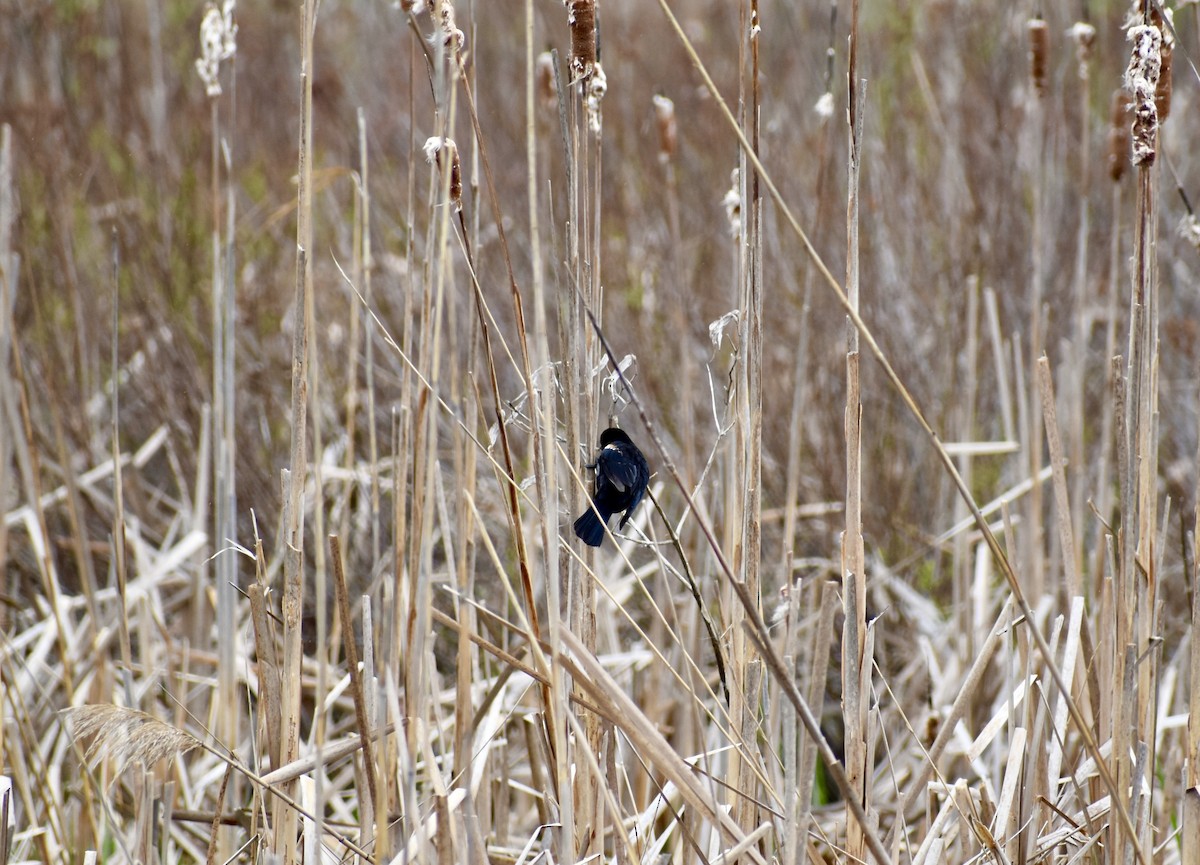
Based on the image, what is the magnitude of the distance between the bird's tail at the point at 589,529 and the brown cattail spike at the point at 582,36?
437 mm

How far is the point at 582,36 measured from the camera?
3.27 ft

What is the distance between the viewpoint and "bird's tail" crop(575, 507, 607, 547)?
3.80ft

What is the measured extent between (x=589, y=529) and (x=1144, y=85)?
666 mm

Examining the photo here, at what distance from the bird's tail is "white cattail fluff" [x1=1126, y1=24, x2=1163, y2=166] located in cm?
62

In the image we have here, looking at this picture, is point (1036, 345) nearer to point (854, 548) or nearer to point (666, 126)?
point (666, 126)

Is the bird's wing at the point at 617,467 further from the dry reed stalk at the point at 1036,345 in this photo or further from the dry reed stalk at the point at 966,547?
the dry reed stalk at the point at 966,547

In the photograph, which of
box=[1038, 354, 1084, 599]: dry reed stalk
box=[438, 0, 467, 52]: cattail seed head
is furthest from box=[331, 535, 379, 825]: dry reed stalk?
box=[1038, 354, 1084, 599]: dry reed stalk

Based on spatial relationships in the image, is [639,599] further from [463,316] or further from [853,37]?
[853,37]

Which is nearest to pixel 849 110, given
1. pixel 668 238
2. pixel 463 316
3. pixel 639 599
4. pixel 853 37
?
pixel 853 37

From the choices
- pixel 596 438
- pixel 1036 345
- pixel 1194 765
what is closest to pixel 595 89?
pixel 596 438

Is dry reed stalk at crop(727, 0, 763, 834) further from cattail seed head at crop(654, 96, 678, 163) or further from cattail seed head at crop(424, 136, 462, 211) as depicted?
cattail seed head at crop(654, 96, 678, 163)

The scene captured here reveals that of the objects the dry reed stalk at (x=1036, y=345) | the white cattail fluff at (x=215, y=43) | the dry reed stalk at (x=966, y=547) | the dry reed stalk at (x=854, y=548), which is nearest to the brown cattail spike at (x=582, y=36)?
the dry reed stalk at (x=854, y=548)

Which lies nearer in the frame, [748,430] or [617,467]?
[748,430]

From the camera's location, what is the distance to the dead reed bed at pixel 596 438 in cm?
108
